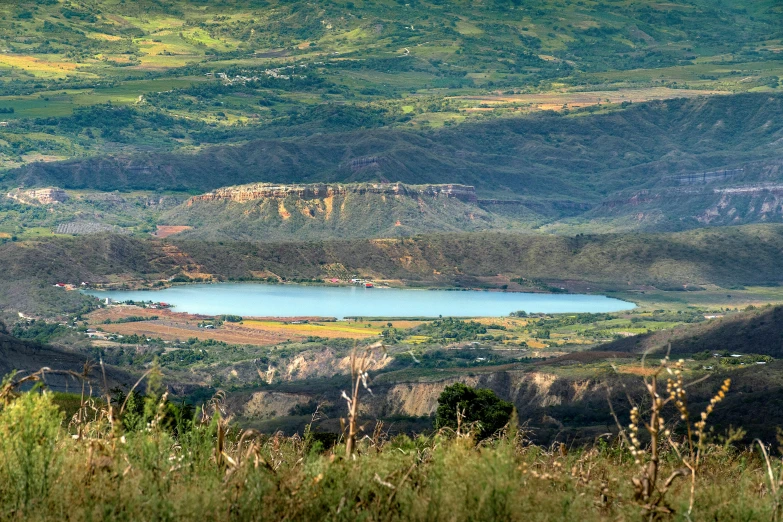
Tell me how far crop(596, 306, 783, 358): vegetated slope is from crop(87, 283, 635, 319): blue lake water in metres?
39.4

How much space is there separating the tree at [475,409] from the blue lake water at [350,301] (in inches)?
3439

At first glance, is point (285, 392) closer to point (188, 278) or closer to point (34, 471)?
point (34, 471)

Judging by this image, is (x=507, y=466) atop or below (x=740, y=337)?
atop

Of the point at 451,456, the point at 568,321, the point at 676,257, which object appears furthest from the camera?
the point at 676,257

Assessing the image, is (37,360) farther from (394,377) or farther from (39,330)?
(39,330)

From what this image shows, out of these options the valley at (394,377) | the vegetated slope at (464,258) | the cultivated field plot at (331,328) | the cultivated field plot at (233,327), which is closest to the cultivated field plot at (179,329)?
the cultivated field plot at (233,327)

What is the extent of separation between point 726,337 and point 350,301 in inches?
2400

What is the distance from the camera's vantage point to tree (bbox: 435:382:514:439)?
4488cm

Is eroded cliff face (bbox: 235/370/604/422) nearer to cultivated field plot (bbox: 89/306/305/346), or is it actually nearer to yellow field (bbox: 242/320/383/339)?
cultivated field plot (bbox: 89/306/305/346)

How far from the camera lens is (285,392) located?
272 ft

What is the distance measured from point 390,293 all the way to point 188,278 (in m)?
23.7

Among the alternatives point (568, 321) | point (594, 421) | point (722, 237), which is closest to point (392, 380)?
point (594, 421)

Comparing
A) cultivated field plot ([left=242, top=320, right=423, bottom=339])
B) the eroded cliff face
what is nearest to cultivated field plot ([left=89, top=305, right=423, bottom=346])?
cultivated field plot ([left=242, top=320, right=423, bottom=339])

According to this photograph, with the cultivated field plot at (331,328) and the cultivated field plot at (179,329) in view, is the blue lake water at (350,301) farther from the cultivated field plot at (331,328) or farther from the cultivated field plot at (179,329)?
the cultivated field plot at (179,329)
